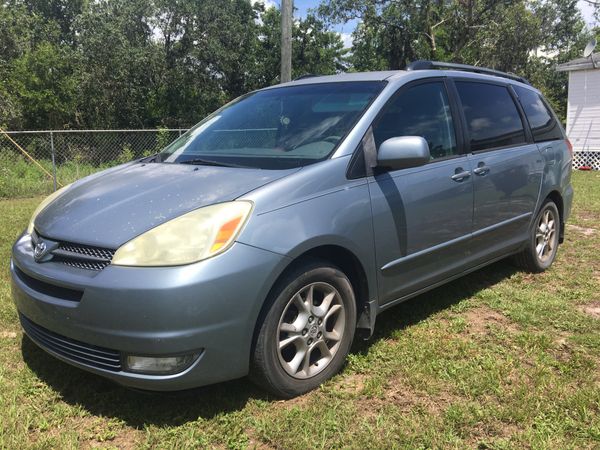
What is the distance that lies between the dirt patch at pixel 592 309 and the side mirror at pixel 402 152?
202 cm

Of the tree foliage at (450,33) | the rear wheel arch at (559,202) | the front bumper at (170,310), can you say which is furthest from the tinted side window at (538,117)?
the tree foliage at (450,33)

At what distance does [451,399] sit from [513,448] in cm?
44

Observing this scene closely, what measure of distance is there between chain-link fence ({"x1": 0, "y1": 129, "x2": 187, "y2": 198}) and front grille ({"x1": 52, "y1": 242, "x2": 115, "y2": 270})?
386 inches

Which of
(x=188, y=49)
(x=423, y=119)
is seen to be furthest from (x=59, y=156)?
(x=188, y=49)

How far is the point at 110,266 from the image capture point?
2373mm

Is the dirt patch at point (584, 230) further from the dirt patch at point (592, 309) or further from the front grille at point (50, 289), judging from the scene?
the front grille at point (50, 289)

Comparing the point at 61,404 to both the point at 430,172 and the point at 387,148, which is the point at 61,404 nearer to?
the point at 387,148

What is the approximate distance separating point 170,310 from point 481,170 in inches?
103

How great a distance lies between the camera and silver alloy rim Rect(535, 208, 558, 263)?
16.0 ft

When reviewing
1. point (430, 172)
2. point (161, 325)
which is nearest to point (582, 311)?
point (430, 172)

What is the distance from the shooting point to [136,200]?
2.74 m

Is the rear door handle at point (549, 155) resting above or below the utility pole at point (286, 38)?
below

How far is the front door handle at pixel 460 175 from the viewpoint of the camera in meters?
3.62

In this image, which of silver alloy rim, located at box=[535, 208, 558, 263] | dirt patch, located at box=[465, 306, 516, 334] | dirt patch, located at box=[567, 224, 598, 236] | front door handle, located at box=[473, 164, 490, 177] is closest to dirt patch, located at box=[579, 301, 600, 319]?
dirt patch, located at box=[465, 306, 516, 334]
